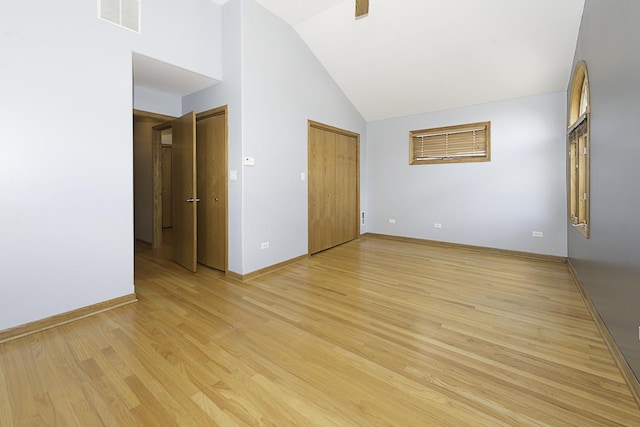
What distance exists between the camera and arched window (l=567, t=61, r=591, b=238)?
9.35ft

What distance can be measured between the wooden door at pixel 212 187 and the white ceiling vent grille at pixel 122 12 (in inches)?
44.0

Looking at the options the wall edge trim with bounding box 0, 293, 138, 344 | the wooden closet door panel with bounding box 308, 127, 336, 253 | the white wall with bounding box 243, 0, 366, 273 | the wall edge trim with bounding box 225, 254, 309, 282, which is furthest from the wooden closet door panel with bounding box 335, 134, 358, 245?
the wall edge trim with bounding box 0, 293, 138, 344

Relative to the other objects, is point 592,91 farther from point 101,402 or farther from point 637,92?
point 101,402

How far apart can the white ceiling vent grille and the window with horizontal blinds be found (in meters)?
4.53

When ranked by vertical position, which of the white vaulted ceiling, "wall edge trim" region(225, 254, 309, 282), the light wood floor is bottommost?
the light wood floor

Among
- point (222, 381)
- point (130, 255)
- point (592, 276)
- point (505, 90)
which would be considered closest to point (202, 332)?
point (222, 381)

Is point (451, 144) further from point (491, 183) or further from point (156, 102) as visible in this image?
point (156, 102)

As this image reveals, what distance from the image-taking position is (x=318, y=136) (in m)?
4.55

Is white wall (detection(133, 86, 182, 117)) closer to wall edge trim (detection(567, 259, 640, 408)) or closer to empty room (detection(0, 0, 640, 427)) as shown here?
empty room (detection(0, 0, 640, 427))

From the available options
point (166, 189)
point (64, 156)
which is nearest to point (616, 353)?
point (64, 156)

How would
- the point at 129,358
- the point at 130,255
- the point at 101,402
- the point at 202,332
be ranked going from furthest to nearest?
the point at 130,255
the point at 202,332
the point at 129,358
the point at 101,402

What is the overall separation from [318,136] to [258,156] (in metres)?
1.46

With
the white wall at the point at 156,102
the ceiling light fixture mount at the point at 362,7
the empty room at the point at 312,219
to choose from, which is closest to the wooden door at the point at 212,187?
the empty room at the point at 312,219

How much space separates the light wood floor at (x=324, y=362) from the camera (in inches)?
53.5
